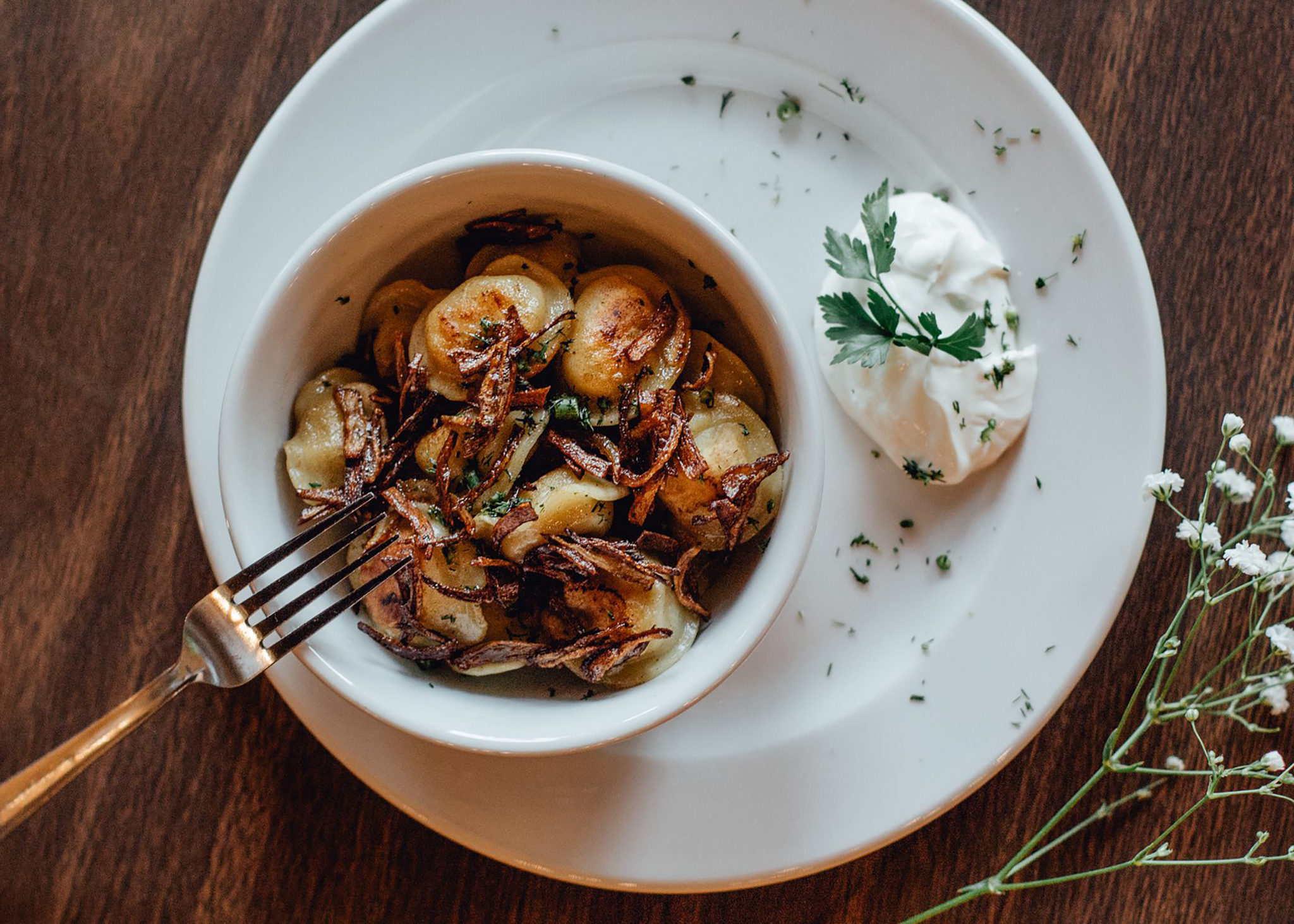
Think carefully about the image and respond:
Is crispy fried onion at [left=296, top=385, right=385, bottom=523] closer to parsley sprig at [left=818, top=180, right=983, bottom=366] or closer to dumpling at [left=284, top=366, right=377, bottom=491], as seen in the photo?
dumpling at [left=284, top=366, right=377, bottom=491]

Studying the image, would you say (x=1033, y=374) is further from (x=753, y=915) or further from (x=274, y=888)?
(x=274, y=888)

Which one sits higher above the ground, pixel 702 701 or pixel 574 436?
pixel 574 436

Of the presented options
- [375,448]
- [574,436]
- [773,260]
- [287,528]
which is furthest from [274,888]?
[773,260]

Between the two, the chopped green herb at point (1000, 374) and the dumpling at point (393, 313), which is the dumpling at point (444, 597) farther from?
the chopped green herb at point (1000, 374)

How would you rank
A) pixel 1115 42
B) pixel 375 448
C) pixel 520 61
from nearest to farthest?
1. pixel 375 448
2. pixel 520 61
3. pixel 1115 42

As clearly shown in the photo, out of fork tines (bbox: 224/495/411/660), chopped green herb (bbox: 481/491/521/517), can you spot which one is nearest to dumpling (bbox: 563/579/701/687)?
chopped green herb (bbox: 481/491/521/517)

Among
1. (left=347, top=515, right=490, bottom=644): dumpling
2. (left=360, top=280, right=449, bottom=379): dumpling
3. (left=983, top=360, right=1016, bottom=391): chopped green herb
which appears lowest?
(left=347, top=515, right=490, bottom=644): dumpling
